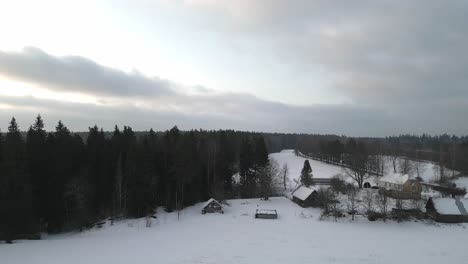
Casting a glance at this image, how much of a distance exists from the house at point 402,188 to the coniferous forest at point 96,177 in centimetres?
1989

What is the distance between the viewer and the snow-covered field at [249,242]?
24.9 m

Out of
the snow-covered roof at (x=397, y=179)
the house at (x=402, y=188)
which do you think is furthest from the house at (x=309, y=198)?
the snow-covered roof at (x=397, y=179)

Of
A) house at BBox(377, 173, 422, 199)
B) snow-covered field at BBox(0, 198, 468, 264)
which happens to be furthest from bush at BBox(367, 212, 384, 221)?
house at BBox(377, 173, 422, 199)

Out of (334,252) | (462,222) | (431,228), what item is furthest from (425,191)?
(334,252)

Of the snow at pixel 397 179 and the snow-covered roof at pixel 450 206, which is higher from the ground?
the snow at pixel 397 179

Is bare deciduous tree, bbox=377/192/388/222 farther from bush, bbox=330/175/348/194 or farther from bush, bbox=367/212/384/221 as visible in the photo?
bush, bbox=330/175/348/194

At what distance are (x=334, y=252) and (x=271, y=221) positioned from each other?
45.5ft

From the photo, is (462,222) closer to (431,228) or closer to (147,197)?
(431,228)

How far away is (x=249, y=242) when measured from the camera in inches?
1176

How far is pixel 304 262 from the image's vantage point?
23.7 metres

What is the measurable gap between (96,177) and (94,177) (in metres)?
0.60

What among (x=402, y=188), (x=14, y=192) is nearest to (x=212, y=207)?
(x=14, y=192)

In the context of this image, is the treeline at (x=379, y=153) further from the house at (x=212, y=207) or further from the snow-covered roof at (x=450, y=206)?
the house at (x=212, y=207)

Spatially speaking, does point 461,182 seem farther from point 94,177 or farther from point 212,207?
point 94,177
